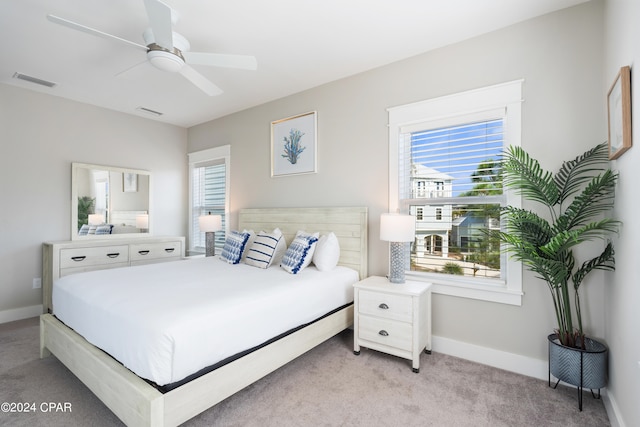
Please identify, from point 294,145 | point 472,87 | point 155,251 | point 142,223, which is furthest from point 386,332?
point 142,223

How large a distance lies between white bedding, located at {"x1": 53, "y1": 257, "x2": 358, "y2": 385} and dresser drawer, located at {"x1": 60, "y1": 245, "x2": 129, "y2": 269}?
4.88 feet

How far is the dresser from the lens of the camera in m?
3.58

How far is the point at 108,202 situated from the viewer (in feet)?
13.9

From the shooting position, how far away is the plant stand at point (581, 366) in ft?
6.10

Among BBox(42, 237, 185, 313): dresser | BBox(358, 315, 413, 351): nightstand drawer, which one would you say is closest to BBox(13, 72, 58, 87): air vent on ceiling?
BBox(42, 237, 185, 313): dresser

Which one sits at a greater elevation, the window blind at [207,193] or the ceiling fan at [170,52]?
the ceiling fan at [170,52]

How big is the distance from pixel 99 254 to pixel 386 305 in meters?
3.53

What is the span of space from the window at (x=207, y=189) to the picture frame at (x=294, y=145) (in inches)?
38.5

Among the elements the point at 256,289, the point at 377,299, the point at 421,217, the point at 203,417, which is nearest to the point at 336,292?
the point at 377,299

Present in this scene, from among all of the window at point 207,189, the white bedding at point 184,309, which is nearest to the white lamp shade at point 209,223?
the window at point 207,189

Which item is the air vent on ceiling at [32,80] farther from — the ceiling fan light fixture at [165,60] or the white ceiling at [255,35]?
the ceiling fan light fixture at [165,60]

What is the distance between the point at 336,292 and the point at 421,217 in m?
1.04

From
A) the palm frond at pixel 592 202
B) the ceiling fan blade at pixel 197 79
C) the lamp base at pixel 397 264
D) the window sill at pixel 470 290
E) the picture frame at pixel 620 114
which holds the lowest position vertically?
the window sill at pixel 470 290

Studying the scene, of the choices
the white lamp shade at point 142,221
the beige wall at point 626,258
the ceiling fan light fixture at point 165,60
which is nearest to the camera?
the beige wall at point 626,258
